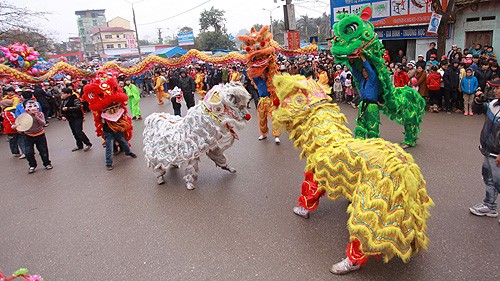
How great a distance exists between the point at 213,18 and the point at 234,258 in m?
40.0

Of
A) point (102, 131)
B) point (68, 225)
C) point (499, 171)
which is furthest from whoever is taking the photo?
point (102, 131)

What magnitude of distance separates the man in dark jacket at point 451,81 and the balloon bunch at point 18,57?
527 inches

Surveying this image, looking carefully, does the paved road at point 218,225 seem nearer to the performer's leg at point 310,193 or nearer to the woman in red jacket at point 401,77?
the performer's leg at point 310,193

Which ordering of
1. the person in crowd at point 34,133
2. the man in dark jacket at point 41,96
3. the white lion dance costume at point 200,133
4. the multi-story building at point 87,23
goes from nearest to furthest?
the white lion dance costume at point 200,133 < the person in crowd at point 34,133 < the man in dark jacket at point 41,96 < the multi-story building at point 87,23

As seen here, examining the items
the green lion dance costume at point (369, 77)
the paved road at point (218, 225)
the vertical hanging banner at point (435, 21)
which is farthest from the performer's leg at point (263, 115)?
the vertical hanging banner at point (435, 21)

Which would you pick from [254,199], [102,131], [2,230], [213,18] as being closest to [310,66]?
[102,131]

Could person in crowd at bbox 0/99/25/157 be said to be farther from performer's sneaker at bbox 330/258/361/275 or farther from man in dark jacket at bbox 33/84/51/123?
performer's sneaker at bbox 330/258/361/275

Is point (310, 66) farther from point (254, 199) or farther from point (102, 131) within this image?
point (254, 199)

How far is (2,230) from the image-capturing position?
4.23 meters

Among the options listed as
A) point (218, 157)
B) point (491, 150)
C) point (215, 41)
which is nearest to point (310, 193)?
point (491, 150)

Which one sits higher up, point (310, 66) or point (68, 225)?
point (310, 66)

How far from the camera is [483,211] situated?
138 inches

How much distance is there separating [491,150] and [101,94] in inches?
216

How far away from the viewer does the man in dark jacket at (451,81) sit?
7.70 m
